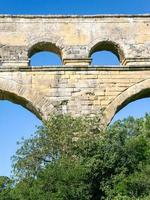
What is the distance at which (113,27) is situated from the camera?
53.2 ft

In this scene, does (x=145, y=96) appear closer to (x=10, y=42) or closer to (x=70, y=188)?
(x=10, y=42)

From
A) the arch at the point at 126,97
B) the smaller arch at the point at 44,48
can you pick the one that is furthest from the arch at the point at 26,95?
the arch at the point at 126,97

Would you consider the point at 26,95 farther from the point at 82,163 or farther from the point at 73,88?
the point at 82,163

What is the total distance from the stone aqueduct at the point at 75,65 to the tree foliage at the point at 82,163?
135cm

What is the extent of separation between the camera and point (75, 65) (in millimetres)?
15383

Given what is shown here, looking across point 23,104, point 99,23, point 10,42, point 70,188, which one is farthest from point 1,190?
point 99,23

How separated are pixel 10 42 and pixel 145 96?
4.01m

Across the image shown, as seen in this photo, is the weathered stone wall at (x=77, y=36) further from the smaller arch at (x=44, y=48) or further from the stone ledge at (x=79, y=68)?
the stone ledge at (x=79, y=68)

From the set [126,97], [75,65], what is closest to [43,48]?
[75,65]

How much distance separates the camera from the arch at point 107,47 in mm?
15852

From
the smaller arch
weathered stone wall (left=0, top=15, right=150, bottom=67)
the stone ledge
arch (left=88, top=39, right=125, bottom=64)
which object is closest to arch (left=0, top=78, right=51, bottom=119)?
the stone ledge

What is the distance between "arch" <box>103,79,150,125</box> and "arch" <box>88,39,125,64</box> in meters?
1.10

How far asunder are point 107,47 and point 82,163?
5.02 metres

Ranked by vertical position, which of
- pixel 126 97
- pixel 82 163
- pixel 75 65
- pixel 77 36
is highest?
pixel 77 36
